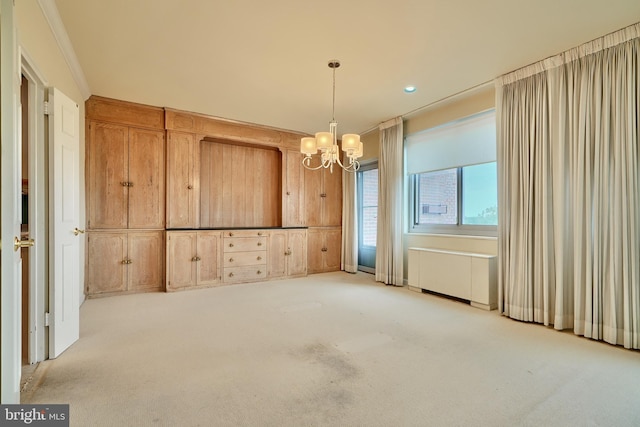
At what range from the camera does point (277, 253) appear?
561 cm

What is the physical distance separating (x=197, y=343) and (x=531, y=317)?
351cm

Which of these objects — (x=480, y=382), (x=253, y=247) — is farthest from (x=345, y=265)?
(x=480, y=382)

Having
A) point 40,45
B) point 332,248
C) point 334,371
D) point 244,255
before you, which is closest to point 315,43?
point 40,45

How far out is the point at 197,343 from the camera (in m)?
2.74

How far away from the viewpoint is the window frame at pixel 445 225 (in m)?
4.20

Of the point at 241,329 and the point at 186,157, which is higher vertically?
the point at 186,157

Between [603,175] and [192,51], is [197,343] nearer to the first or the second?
[192,51]

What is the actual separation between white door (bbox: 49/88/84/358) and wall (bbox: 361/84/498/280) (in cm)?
445

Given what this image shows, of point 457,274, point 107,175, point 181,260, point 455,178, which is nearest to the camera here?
point 457,274

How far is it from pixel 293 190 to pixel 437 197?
2.71 meters

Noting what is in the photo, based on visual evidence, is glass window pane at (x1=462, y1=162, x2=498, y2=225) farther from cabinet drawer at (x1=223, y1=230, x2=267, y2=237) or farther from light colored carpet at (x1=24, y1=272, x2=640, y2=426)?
cabinet drawer at (x1=223, y1=230, x2=267, y2=237)

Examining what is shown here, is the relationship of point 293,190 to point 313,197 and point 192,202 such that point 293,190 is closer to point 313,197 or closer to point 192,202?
point 313,197

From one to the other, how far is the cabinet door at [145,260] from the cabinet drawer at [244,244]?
1.01 meters

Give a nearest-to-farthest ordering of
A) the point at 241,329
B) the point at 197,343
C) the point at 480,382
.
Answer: the point at 480,382 < the point at 197,343 < the point at 241,329
